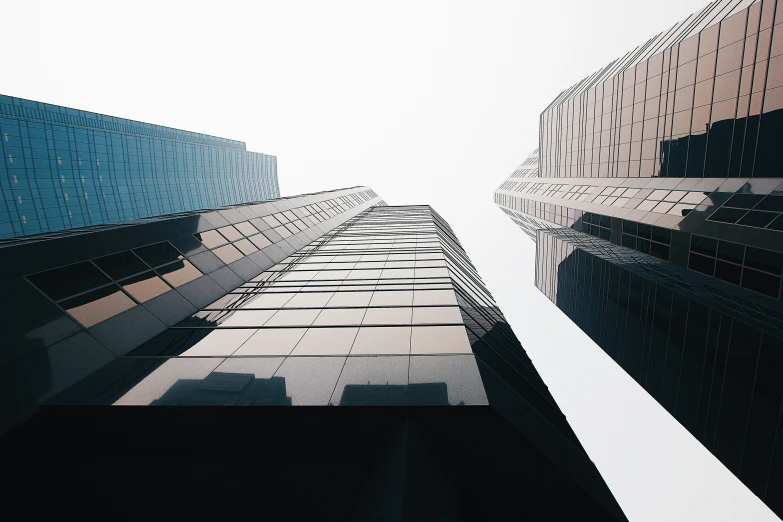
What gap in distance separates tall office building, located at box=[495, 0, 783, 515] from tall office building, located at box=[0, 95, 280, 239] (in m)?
78.3

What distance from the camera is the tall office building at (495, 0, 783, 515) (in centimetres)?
1988

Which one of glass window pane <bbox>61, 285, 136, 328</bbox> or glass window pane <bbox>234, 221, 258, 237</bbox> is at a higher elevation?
glass window pane <bbox>234, 221, 258, 237</bbox>

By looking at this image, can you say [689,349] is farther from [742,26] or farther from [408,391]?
[408,391]

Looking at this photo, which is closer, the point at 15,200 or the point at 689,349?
the point at 689,349

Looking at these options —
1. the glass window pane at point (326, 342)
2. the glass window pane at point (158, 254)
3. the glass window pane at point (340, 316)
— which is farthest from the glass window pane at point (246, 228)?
the glass window pane at point (326, 342)

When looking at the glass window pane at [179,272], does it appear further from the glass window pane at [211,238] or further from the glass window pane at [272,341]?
the glass window pane at [272,341]

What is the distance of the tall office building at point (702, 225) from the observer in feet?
65.2

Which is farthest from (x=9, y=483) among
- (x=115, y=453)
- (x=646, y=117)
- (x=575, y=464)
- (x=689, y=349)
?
(x=646, y=117)

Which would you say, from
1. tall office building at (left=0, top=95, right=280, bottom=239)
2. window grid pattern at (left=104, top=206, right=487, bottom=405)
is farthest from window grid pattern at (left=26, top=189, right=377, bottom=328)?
tall office building at (left=0, top=95, right=280, bottom=239)

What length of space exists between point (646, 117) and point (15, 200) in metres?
84.8

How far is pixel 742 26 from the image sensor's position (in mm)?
21781

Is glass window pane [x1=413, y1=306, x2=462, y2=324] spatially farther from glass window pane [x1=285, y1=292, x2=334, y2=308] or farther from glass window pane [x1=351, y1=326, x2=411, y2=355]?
glass window pane [x1=285, y1=292, x2=334, y2=308]

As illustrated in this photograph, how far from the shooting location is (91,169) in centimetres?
7519

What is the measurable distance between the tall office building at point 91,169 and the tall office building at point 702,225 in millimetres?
78264
